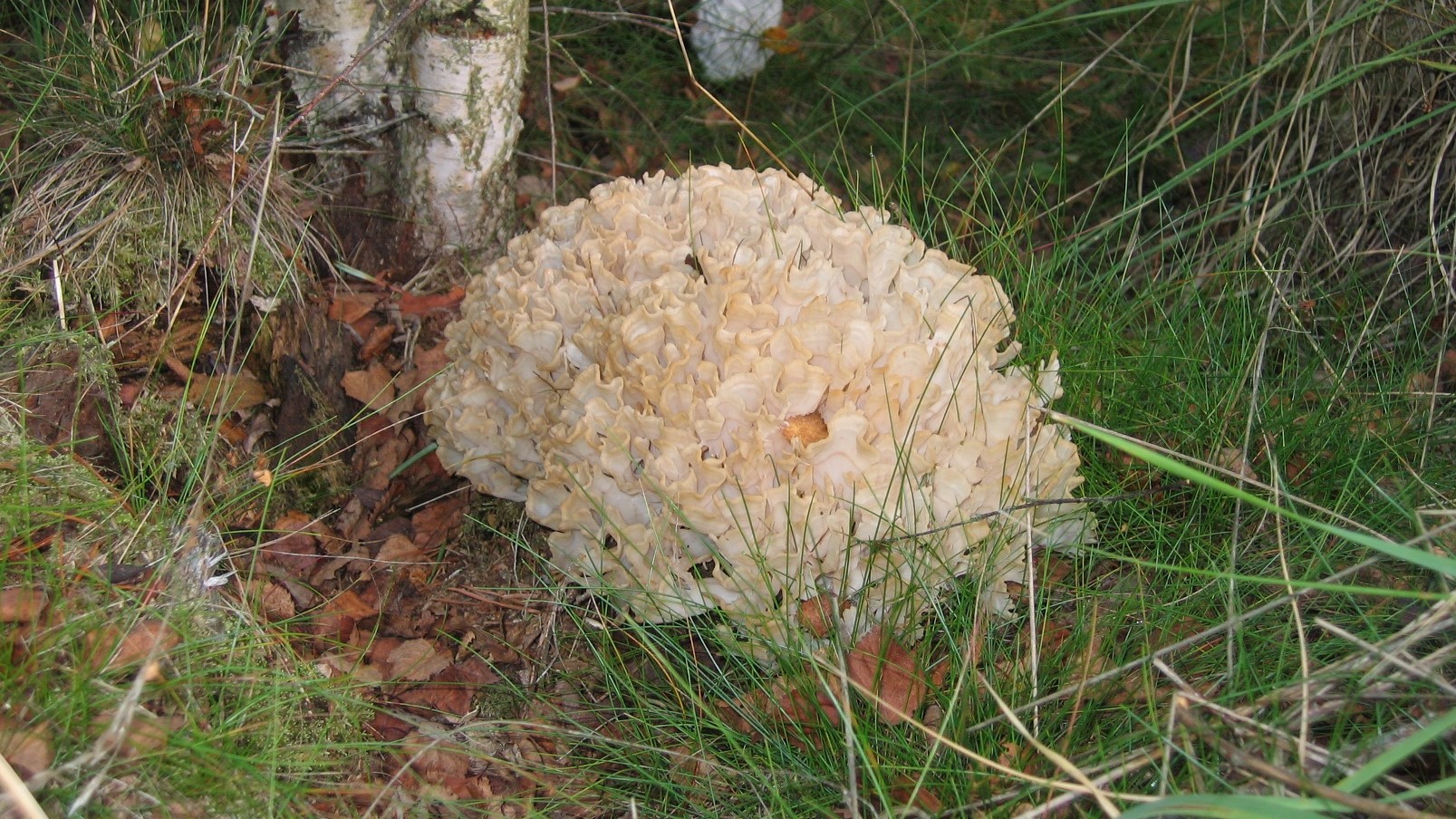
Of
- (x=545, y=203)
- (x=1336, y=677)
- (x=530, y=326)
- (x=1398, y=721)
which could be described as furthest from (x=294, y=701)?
(x=545, y=203)

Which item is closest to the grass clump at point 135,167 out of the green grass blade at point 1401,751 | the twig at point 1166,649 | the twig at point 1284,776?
the twig at point 1166,649

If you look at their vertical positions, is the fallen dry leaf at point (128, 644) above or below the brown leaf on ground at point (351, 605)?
above

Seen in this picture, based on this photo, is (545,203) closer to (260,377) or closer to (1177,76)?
(260,377)

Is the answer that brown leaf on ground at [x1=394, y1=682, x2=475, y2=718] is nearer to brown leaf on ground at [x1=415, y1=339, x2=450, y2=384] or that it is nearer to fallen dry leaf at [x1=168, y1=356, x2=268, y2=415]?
fallen dry leaf at [x1=168, y1=356, x2=268, y2=415]

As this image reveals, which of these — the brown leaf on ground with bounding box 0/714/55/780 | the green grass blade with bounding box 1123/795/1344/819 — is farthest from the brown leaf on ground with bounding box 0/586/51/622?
the green grass blade with bounding box 1123/795/1344/819

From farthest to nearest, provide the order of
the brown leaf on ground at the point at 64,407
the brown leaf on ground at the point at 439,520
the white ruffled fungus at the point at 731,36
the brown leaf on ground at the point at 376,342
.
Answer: the white ruffled fungus at the point at 731,36
the brown leaf on ground at the point at 376,342
the brown leaf on ground at the point at 439,520
the brown leaf on ground at the point at 64,407

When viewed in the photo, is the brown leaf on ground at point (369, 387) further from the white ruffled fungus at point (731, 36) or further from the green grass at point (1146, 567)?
the white ruffled fungus at point (731, 36)
